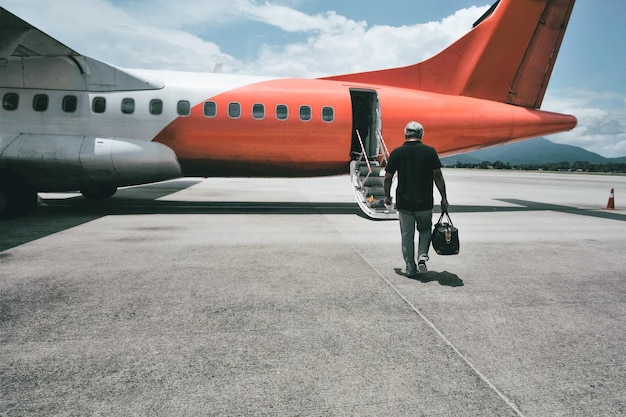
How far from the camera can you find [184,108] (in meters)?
10.8

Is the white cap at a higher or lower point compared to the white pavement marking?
higher

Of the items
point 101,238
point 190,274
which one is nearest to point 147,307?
point 190,274

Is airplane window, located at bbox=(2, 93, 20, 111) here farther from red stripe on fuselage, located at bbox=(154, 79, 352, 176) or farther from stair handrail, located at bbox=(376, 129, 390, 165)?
stair handrail, located at bbox=(376, 129, 390, 165)

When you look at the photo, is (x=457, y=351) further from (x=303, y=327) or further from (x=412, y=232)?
(x=412, y=232)

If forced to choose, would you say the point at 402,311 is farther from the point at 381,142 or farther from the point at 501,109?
the point at 501,109

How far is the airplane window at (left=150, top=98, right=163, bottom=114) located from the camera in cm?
1073

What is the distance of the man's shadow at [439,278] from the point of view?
515 cm

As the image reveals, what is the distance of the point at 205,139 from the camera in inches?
432

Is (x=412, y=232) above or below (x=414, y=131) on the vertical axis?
below

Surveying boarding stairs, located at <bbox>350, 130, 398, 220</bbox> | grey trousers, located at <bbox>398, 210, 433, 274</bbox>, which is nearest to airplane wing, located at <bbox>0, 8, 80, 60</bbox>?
boarding stairs, located at <bbox>350, 130, 398, 220</bbox>

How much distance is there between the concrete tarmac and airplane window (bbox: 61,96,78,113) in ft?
13.3

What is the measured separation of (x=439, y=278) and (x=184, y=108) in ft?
27.2

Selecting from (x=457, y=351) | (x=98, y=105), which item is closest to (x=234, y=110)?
(x=98, y=105)

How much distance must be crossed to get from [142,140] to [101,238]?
4.04m
